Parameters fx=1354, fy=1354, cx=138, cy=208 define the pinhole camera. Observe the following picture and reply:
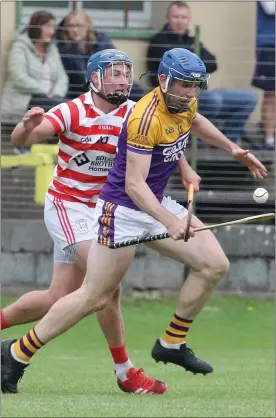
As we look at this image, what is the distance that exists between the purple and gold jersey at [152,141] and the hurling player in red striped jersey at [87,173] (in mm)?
360

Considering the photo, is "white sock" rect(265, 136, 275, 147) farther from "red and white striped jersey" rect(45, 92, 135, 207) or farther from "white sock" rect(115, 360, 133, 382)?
"white sock" rect(115, 360, 133, 382)

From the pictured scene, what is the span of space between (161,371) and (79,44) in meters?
4.87

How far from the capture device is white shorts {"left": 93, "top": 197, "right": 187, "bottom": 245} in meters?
8.82

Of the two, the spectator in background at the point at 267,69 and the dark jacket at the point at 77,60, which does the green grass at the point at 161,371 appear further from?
the dark jacket at the point at 77,60

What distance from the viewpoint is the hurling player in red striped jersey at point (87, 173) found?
→ 9219 millimetres

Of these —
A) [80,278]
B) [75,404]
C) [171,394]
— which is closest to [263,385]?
[171,394]

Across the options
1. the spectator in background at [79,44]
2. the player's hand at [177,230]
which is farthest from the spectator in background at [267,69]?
the player's hand at [177,230]

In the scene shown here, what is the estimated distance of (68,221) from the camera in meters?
9.39

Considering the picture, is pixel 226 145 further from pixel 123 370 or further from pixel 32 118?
pixel 123 370

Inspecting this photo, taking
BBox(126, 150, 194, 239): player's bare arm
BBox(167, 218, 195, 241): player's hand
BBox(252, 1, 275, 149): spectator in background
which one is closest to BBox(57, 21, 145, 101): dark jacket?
BBox(252, 1, 275, 149): spectator in background

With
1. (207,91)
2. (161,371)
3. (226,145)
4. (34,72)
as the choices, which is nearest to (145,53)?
(207,91)

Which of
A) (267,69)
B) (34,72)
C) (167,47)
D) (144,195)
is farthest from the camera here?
(267,69)

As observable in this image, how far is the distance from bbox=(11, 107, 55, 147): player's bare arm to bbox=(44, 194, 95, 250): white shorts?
2.01 ft

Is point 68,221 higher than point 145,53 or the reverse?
higher
